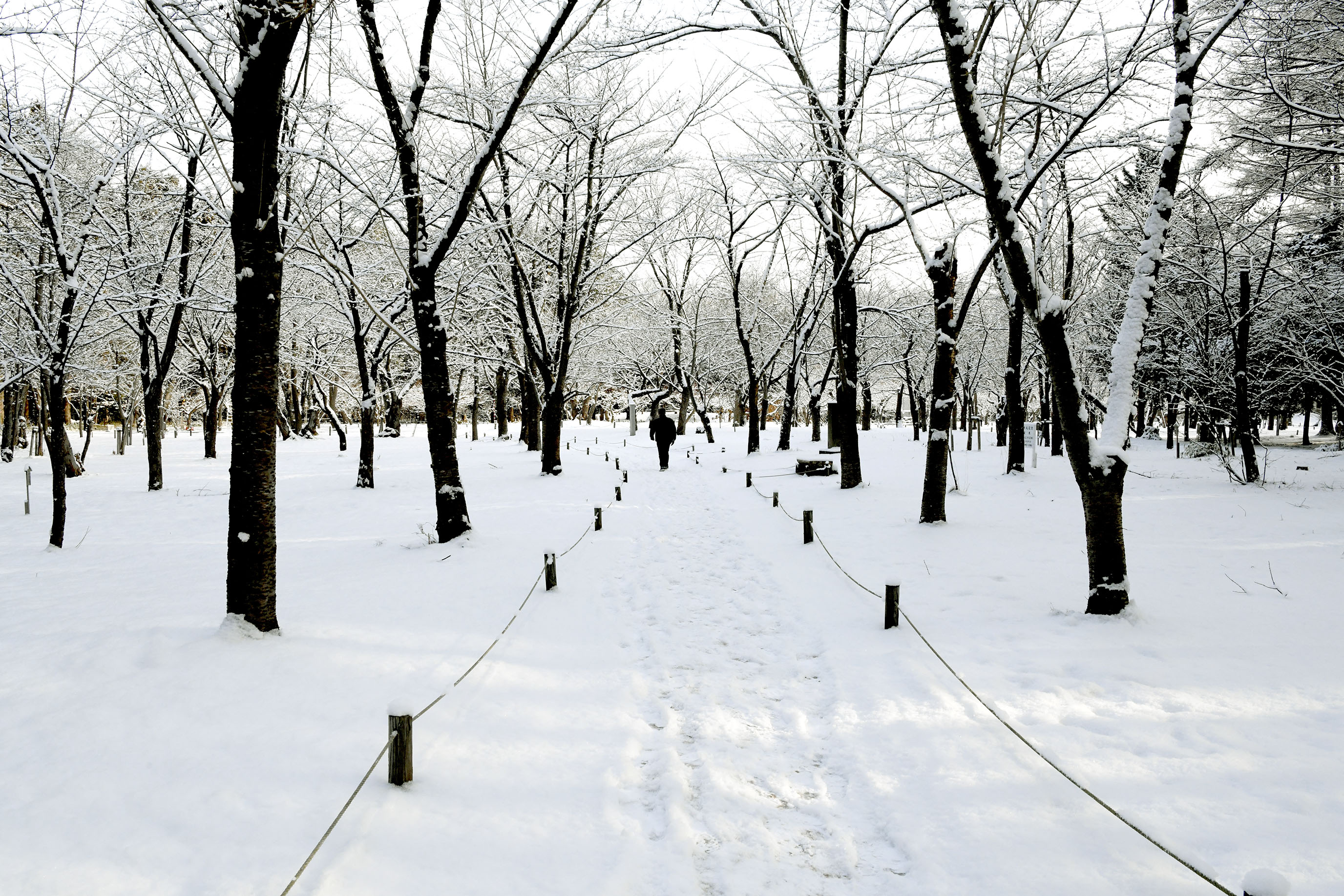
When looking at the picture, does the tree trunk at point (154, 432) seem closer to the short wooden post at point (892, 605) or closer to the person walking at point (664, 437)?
the person walking at point (664, 437)

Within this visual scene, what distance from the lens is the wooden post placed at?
7160mm

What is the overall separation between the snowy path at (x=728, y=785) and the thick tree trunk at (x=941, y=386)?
453 centimetres

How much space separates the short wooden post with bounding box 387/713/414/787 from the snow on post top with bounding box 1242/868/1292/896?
335 cm

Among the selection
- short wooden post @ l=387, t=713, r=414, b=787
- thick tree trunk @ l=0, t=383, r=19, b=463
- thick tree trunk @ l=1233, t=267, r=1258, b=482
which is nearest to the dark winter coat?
thick tree trunk @ l=1233, t=267, r=1258, b=482

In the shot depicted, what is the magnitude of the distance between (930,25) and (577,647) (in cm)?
952

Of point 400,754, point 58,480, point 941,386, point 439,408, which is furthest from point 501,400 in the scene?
point 400,754

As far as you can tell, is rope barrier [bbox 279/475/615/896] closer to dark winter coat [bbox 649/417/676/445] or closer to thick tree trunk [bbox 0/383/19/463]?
dark winter coat [bbox 649/417/676/445]

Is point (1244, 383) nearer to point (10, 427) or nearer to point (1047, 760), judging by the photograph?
point (1047, 760)

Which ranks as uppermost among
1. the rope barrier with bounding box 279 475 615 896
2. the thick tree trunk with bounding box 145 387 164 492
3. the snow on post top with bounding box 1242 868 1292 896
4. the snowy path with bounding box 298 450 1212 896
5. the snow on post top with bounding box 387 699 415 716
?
the thick tree trunk with bounding box 145 387 164 492

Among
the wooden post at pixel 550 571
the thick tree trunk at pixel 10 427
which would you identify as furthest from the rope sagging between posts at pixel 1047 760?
the thick tree trunk at pixel 10 427

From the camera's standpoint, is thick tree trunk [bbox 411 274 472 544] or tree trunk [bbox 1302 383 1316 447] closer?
thick tree trunk [bbox 411 274 472 544]

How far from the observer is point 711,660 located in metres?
5.30

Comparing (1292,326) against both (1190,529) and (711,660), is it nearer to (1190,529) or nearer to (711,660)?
(1190,529)

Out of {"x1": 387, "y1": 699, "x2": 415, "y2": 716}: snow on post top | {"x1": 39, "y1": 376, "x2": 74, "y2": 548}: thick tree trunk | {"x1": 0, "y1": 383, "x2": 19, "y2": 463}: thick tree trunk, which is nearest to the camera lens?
{"x1": 387, "y1": 699, "x2": 415, "y2": 716}: snow on post top
